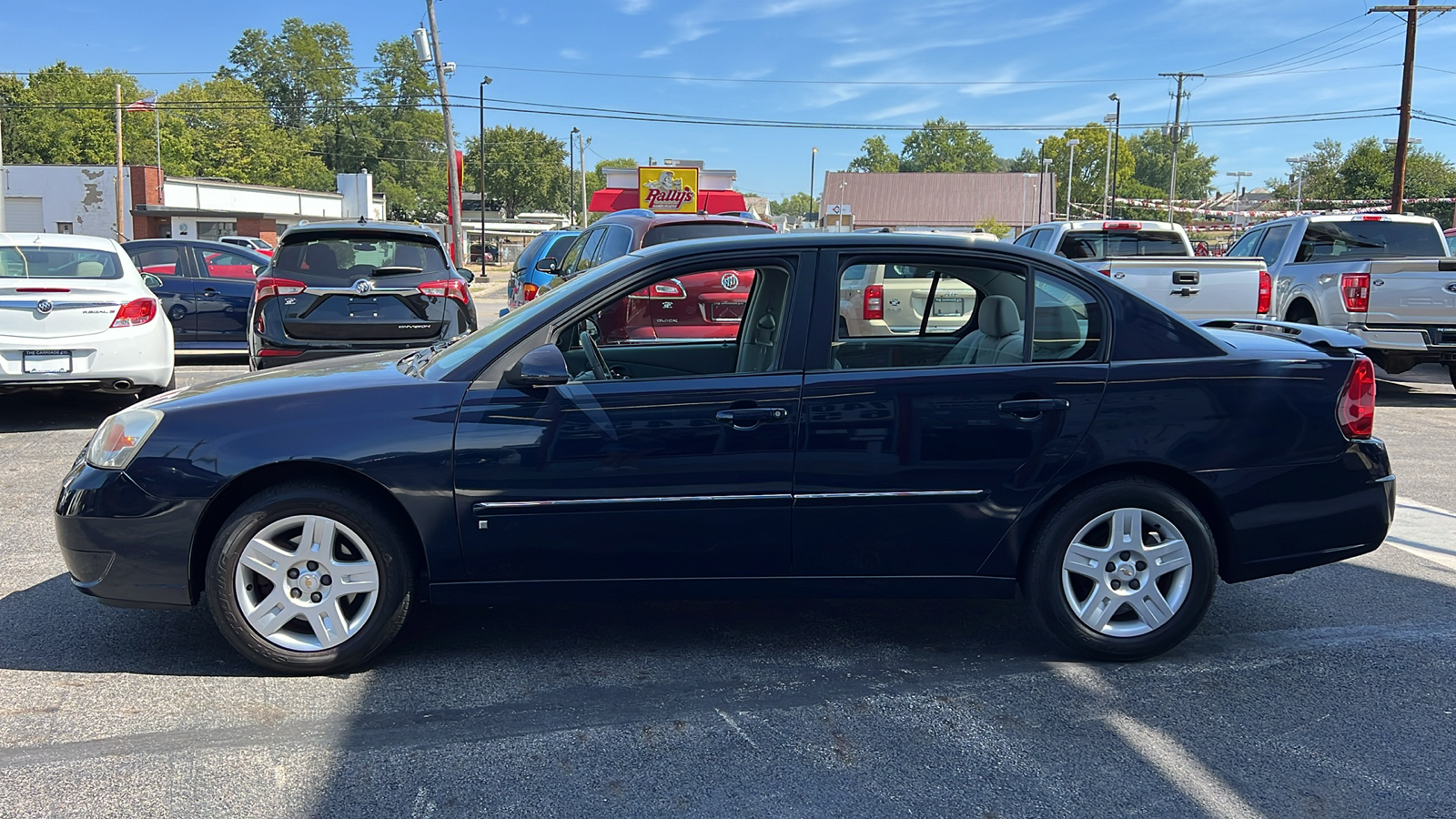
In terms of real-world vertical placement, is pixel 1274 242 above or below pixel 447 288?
above

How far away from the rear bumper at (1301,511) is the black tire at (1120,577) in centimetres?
15

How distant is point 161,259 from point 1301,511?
13.0 m

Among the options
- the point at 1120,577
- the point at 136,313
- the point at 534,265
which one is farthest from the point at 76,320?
the point at 1120,577

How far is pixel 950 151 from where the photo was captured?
15775 cm

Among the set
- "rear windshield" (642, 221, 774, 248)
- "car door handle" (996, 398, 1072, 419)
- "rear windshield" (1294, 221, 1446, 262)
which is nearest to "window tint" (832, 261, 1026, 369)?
"car door handle" (996, 398, 1072, 419)

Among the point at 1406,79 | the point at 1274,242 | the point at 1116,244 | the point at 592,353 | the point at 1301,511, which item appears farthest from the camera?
the point at 1406,79

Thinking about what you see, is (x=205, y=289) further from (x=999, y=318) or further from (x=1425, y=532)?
(x=1425, y=532)

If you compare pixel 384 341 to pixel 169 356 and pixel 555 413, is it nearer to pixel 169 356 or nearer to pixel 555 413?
pixel 169 356

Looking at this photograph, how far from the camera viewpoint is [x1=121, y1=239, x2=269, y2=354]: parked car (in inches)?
517

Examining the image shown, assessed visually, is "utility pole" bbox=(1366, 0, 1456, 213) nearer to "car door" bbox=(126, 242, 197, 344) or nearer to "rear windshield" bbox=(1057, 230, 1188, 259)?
"rear windshield" bbox=(1057, 230, 1188, 259)

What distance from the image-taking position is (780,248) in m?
4.20

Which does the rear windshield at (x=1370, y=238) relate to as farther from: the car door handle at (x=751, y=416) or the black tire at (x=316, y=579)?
the black tire at (x=316, y=579)

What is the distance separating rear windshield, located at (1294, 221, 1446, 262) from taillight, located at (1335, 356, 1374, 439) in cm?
963

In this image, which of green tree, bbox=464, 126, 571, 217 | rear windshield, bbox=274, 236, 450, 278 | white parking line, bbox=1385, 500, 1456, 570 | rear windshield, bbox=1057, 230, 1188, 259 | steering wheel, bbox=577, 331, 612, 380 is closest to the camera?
steering wheel, bbox=577, 331, 612, 380
